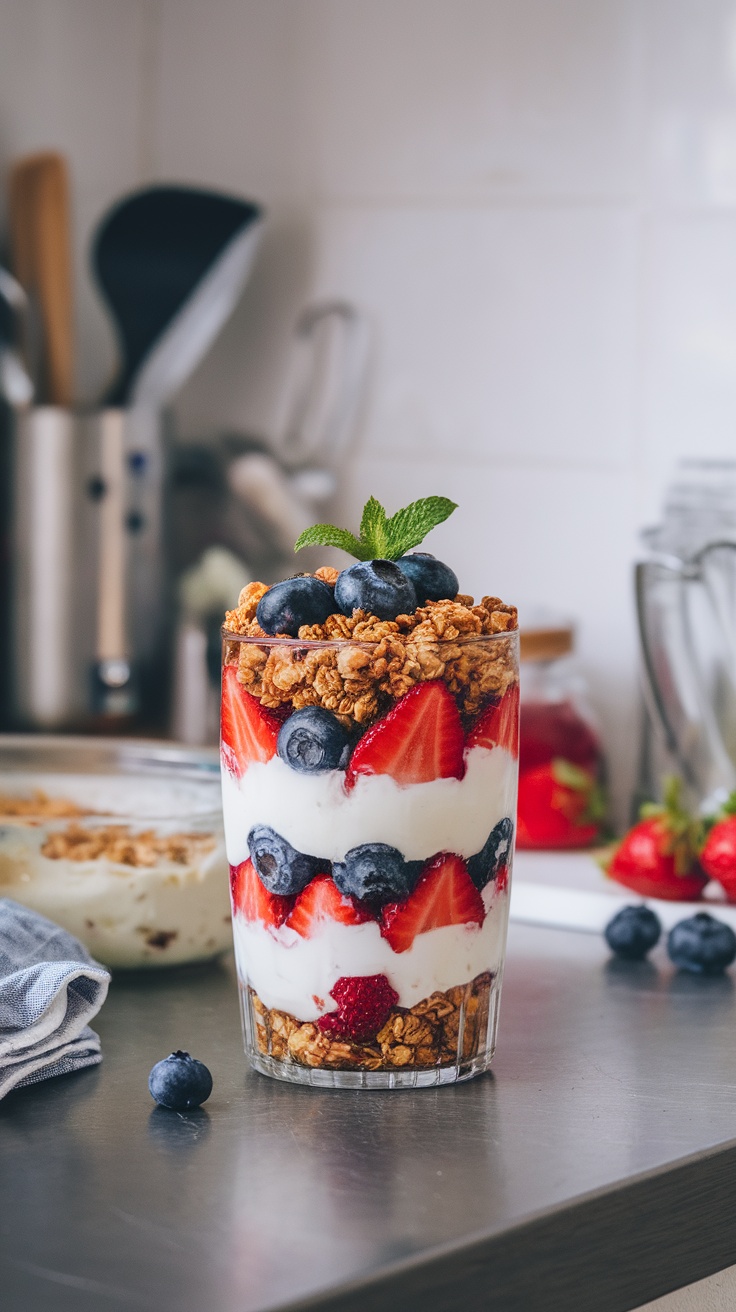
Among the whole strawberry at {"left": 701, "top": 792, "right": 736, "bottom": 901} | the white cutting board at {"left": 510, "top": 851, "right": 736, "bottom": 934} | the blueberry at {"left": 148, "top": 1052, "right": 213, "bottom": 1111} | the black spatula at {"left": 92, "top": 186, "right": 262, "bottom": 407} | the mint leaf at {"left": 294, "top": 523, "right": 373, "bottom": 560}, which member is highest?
the black spatula at {"left": 92, "top": 186, "right": 262, "bottom": 407}

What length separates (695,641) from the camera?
1314 millimetres

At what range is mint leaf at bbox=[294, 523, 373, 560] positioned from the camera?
77 centimetres

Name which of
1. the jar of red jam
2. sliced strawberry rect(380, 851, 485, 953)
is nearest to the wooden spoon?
the jar of red jam

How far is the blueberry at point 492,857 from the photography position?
74 centimetres

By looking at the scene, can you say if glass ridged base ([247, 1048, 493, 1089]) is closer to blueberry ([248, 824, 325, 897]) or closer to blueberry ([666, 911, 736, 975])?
blueberry ([248, 824, 325, 897])

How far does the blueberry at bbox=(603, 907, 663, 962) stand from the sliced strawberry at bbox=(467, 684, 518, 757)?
0.28 m

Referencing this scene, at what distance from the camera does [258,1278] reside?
0.54 metres

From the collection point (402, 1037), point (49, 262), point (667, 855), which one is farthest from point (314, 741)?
point (49, 262)

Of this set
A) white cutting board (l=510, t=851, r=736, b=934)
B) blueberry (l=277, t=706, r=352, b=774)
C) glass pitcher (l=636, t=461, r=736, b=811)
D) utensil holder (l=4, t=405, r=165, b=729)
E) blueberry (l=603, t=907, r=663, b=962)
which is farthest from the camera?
utensil holder (l=4, t=405, r=165, b=729)

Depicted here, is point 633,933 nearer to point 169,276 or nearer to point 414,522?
point 414,522

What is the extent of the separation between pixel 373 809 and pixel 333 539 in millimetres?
144

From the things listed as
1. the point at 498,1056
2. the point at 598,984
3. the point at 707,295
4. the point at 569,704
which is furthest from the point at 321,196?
the point at 498,1056

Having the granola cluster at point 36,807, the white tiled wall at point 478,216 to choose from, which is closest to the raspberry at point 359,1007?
the granola cluster at point 36,807

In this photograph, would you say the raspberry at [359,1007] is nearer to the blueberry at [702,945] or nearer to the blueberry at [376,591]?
the blueberry at [376,591]
